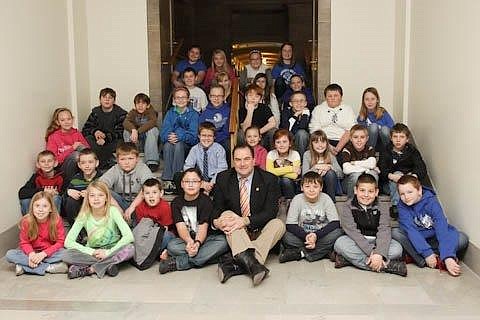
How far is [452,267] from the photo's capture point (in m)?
4.62

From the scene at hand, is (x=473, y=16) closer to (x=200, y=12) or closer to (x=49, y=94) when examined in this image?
(x=49, y=94)

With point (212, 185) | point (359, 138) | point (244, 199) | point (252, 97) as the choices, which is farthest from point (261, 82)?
point (244, 199)

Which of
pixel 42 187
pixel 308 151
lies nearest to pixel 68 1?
pixel 42 187

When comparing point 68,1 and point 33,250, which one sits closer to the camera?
point 33,250

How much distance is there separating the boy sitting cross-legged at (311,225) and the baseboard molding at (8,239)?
7.60 feet

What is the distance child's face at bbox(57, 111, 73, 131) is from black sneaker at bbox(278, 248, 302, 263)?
8.80 ft

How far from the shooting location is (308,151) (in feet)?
19.5

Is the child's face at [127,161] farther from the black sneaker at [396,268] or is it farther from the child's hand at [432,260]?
the child's hand at [432,260]

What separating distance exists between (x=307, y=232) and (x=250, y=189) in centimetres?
58

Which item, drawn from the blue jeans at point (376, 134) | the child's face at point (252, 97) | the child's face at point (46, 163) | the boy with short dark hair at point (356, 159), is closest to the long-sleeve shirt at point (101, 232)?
the child's face at point (46, 163)

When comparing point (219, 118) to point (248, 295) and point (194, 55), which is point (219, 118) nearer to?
point (194, 55)

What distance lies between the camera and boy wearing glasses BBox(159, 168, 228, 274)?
493 cm

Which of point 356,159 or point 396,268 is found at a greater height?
point 356,159

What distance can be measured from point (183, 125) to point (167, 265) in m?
2.09
